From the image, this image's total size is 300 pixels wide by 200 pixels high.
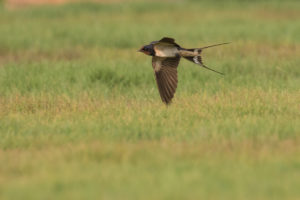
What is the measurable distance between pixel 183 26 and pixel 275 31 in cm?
276

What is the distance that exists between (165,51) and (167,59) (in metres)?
0.20

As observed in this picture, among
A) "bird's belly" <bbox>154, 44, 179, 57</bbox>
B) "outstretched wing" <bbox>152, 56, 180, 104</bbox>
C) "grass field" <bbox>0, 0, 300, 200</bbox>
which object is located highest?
"bird's belly" <bbox>154, 44, 179, 57</bbox>

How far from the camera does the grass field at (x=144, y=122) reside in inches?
204

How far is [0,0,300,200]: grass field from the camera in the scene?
5.17 metres

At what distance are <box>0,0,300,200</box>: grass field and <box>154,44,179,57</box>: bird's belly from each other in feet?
1.82

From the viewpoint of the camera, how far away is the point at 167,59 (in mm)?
8492

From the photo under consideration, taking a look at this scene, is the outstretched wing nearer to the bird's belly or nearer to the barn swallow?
the barn swallow

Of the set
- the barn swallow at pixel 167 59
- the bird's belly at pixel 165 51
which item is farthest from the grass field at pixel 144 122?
the bird's belly at pixel 165 51

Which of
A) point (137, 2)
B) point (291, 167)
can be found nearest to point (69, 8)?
point (137, 2)

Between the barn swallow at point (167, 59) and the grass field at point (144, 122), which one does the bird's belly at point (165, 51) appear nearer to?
the barn swallow at point (167, 59)

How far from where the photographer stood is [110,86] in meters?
9.96

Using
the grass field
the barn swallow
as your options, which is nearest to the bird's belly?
the barn swallow

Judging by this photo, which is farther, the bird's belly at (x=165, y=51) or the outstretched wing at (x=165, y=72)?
the outstretched wing at (x=165, y=72)

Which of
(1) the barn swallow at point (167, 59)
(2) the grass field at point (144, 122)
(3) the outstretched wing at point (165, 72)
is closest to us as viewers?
(2) the grass field at point (144, 122)
